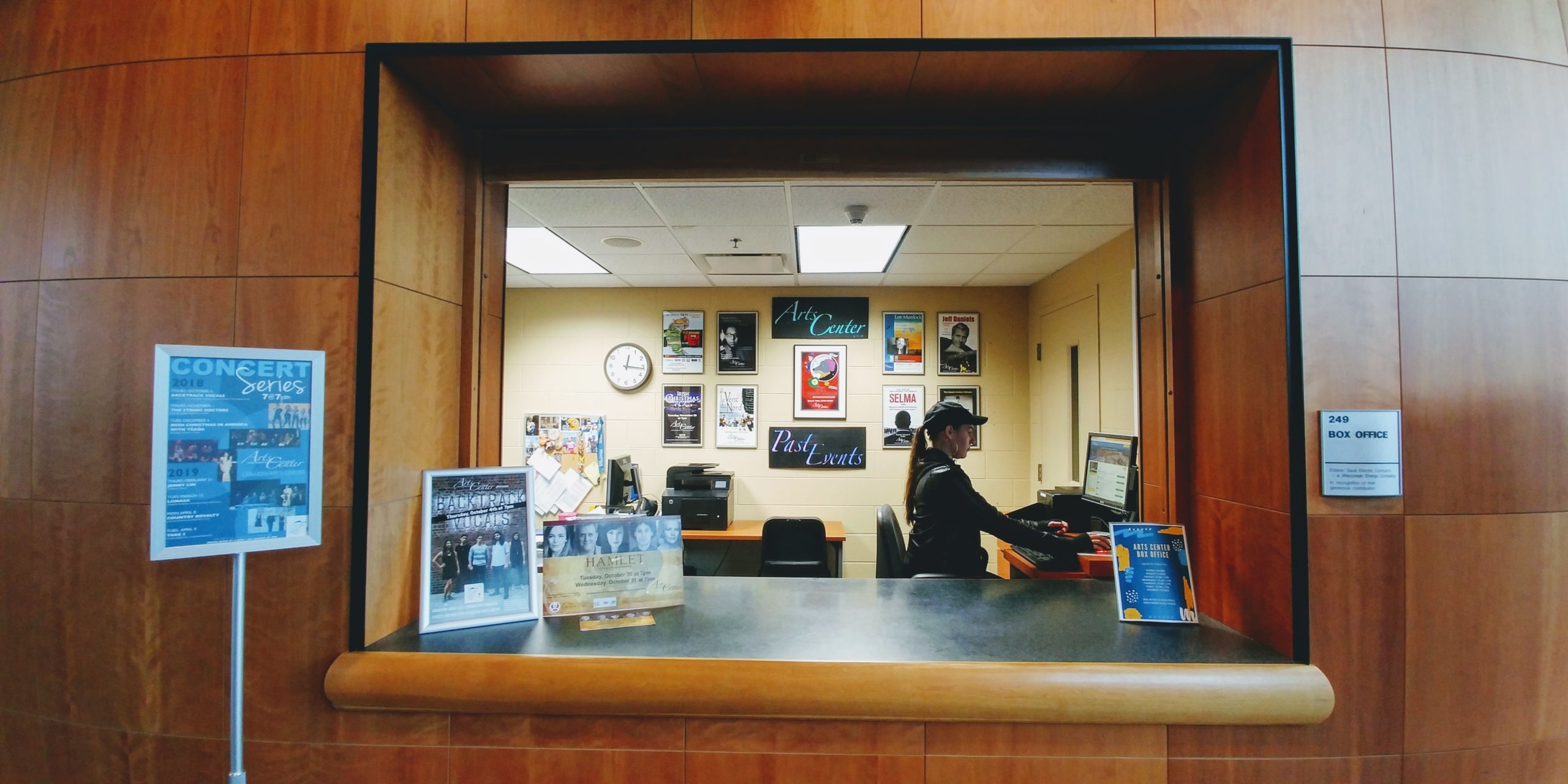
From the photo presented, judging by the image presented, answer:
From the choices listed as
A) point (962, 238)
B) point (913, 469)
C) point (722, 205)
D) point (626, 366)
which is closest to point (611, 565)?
point (913, 469)

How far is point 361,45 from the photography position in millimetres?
1429

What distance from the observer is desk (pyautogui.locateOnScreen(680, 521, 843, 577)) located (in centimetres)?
397

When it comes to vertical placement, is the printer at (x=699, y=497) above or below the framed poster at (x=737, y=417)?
below

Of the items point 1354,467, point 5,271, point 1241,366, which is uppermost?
point 5,271

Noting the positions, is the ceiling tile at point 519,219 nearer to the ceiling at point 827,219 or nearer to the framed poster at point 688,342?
the ceiling at point 827,219

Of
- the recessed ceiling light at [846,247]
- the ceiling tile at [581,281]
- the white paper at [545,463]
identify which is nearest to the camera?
the recessed ceiling light at [846,247]

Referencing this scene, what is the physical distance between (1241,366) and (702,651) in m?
1.54

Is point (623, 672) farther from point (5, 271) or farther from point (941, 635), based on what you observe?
point (5, 271)

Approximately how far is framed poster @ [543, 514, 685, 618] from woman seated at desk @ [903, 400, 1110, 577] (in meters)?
1.22

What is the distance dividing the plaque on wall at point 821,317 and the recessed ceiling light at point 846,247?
48 cm

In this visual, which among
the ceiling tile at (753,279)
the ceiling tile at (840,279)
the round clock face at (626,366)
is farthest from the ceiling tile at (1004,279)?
the round clock face at (626,366)

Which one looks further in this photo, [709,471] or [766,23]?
[709,471]

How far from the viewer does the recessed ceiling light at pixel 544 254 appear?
3.36 meters

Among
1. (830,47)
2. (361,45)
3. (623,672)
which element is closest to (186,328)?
(361,45)
